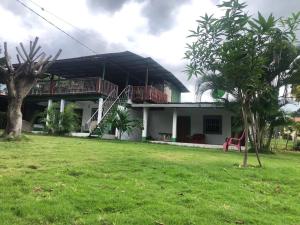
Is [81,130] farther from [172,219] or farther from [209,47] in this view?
[172,219]

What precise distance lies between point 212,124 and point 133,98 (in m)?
5.35

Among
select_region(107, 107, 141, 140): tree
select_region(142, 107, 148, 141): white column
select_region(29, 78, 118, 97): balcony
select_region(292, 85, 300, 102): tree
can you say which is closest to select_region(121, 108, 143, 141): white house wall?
select_region(142, 107, 148, 141): white column

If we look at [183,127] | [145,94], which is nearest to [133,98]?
[145,94]

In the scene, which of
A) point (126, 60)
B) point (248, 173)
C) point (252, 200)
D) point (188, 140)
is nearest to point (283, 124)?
point (188, 140)

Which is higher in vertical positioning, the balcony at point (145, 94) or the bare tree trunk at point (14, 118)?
the balcony at point (145, 94)

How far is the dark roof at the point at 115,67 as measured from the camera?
71.0 ft

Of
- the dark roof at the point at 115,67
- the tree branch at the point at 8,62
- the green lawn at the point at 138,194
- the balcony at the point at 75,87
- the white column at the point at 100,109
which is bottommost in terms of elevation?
the green lawn at the point at 138,194

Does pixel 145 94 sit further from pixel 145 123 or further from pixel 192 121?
pixel 192 121

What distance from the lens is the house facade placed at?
71.6 ft

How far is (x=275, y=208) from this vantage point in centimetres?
493

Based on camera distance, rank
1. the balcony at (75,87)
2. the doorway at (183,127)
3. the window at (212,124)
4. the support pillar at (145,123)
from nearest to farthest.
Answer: the balcony at (75,87) < the support pillar at (145,123) < the window at (212,124) < the doorway at (183,127)

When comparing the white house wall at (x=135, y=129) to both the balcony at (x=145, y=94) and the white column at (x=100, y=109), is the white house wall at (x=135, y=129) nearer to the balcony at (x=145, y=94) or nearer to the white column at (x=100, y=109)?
the balcony at (x=145, y=94)

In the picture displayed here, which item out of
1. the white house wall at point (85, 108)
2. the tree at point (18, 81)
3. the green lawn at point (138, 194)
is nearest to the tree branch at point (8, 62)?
the tree at point (18, 81)

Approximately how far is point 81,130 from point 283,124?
1203cm
